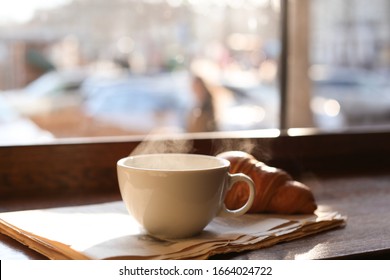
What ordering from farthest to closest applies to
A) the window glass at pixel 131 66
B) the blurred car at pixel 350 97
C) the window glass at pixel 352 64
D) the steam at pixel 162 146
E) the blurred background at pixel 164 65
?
1. the blurred car at pixel 350 97
2. the window glass at pixel 352 64
3. the blurred background at pixel 164 65
4. the window glass at pixel 131 66
5. the steam at pixel 162 146

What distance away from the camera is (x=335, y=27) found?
413cm

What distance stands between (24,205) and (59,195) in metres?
0.09

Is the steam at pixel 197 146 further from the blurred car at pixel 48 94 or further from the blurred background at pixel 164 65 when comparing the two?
the blurred car at pixel 48 94

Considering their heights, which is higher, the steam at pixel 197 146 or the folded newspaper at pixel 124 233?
the steam at pixel 197 146

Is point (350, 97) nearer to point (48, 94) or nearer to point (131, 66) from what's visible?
point (131, 66)

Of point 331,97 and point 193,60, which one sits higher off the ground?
point 193,60

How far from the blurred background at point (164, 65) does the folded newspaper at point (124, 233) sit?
2.10m

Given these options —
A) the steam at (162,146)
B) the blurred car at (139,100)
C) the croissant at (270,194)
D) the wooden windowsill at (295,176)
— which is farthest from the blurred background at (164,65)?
the croissant at (270,194)

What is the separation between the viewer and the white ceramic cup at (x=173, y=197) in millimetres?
504

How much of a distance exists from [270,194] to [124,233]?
192mm

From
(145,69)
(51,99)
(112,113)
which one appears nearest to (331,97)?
(145,69)
